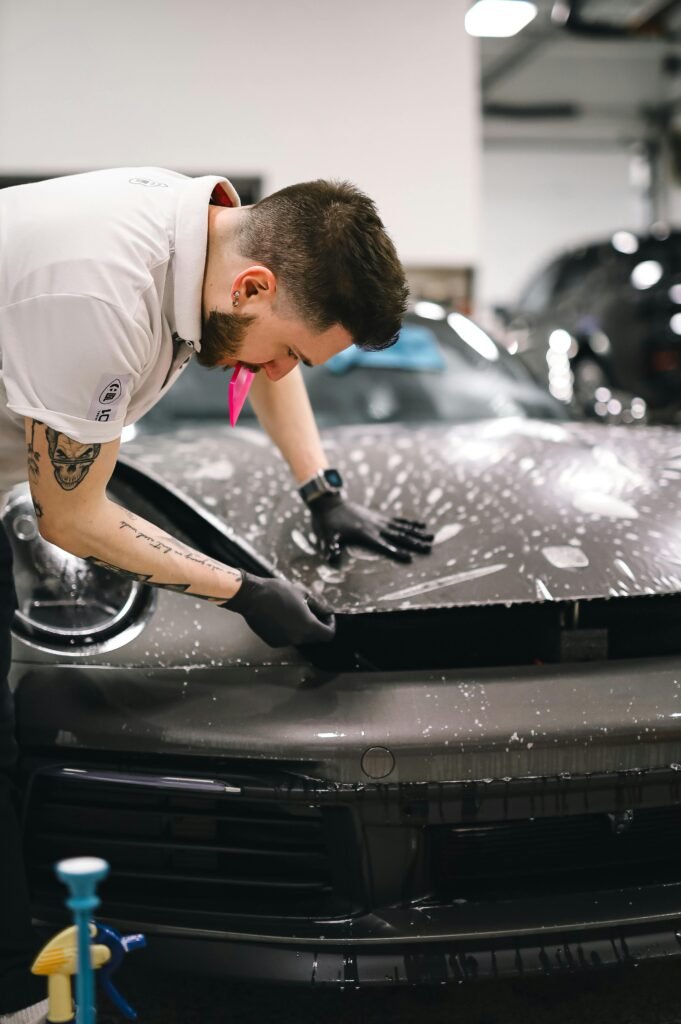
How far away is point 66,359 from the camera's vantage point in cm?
109

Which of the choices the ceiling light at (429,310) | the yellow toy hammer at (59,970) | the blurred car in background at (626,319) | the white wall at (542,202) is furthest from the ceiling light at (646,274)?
the white wall at (542,202)

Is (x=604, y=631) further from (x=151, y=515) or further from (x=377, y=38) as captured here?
(x=377, y=38)

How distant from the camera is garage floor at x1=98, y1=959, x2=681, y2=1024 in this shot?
1.43 meters

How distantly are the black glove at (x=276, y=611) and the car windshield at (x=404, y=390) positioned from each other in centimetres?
101

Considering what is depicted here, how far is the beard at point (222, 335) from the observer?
1195 millimetres

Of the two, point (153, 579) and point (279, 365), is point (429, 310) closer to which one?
point (279, 365)

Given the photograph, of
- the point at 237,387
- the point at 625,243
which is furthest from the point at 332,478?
the point at 625,243

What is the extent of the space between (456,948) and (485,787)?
206 millimetres

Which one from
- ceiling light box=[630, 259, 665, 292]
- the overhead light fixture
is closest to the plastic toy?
ceiling light box=[630, 259, 665, 292]

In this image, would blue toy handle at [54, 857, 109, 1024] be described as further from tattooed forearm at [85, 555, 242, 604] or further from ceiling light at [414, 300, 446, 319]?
ceiling light at [414, 300, 446, 319]

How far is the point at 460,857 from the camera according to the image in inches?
52.1

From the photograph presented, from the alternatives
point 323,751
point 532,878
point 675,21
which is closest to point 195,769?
point 323,751

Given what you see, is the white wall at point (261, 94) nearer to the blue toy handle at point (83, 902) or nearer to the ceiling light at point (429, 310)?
the ceiling light at point (429, 310)

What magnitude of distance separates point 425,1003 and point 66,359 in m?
1.05
